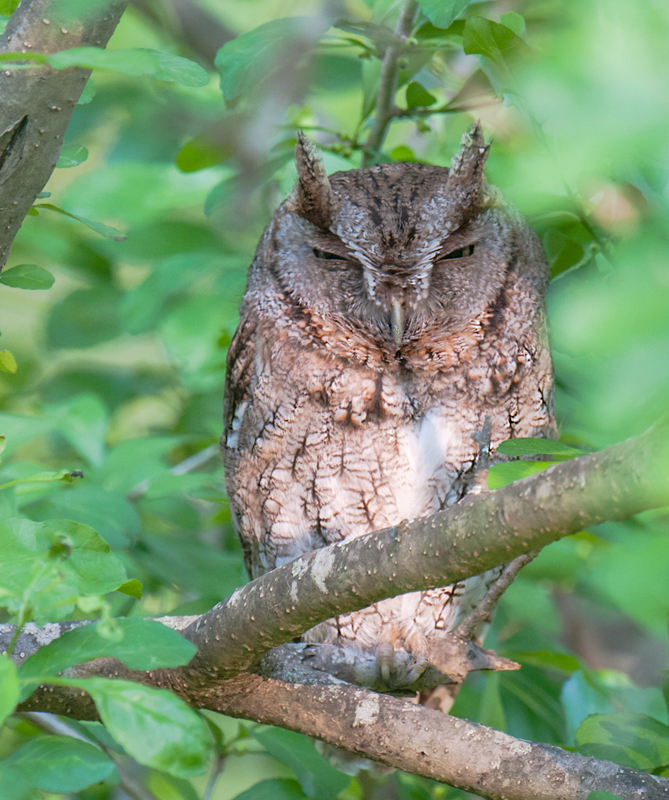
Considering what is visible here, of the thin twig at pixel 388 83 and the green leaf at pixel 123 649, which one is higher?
the thin twig at pixel 388 83

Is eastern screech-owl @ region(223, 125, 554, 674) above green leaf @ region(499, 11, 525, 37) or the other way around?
the other way around

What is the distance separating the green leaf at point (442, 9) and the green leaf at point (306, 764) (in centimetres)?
133

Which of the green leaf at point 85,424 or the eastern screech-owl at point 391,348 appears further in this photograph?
the green leaf at point 85,424

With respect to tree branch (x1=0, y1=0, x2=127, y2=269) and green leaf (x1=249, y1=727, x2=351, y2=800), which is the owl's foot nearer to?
green leaf (x1=249, y1=727, x2=351, y2=800)

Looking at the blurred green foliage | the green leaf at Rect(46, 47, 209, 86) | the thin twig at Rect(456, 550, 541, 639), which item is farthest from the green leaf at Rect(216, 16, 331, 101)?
the thin twig at Rect(456, 550, 541, 639)

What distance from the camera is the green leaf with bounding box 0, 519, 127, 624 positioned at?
0.81 m

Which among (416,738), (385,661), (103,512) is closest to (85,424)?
(103,512)

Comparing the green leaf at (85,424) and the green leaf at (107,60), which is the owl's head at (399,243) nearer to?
the green leaf at (85,424)

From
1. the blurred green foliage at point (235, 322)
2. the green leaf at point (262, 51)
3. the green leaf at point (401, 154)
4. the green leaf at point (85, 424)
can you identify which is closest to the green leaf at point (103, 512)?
the blurred green foliage at point (235, 322)

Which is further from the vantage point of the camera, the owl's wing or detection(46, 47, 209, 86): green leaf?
the owl's wing

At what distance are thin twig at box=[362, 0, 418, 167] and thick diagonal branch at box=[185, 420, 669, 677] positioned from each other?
123 cm

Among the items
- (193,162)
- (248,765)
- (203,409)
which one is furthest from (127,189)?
(248,765)

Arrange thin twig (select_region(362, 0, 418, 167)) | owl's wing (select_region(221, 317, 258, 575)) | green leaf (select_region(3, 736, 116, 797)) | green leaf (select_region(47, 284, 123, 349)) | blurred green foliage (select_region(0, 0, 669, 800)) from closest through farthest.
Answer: blurred green foliage (select_region(0, 0, 669, 800)), green leaf (select_region(3, 736, 116, 797)), thin twig (select_region(362, 0, 418, 167)), owl's wing (select_region(221, 317, 258, 575)), green leaf (select_region(47, 284, 123, 349))

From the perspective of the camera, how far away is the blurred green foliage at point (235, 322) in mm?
A: 391
